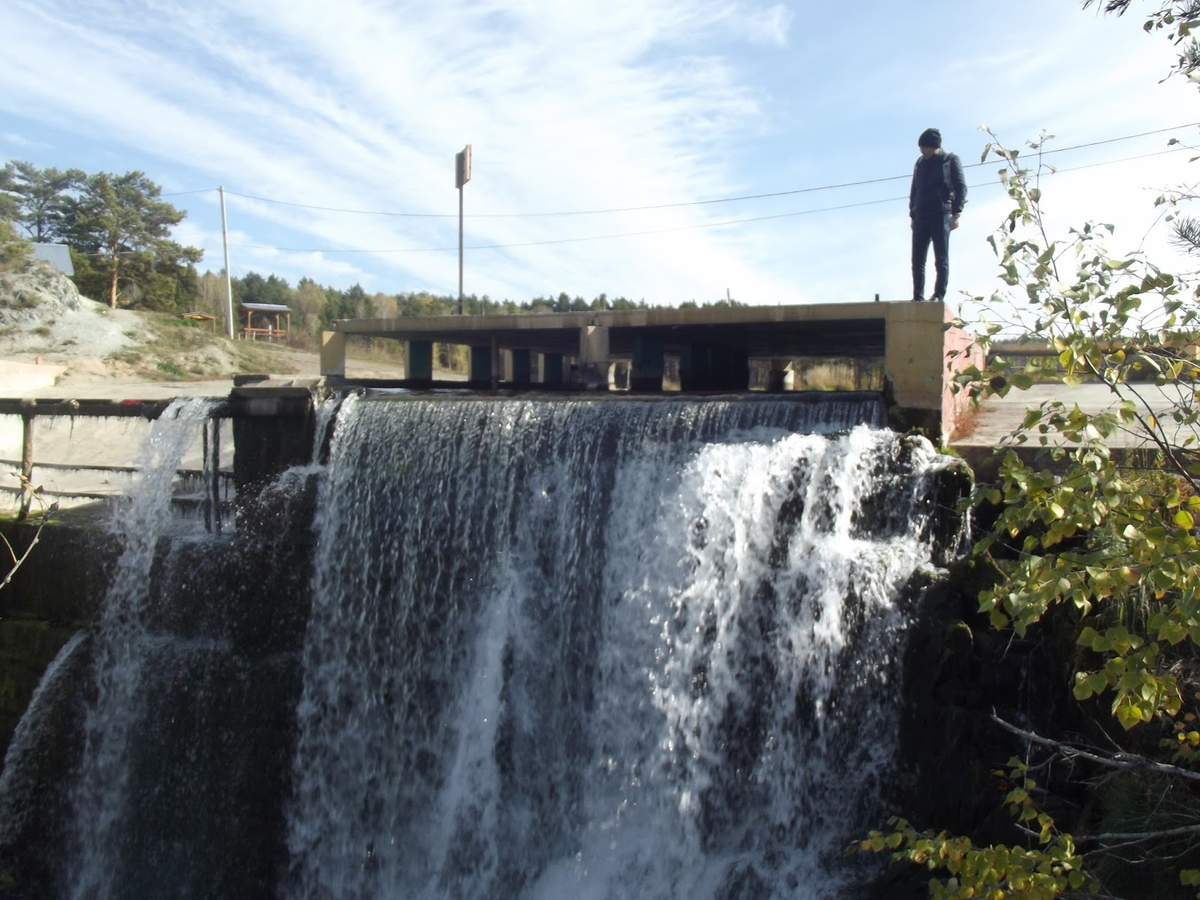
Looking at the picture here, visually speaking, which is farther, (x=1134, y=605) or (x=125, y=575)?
(x=125, y=575)

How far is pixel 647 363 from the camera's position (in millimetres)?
10359

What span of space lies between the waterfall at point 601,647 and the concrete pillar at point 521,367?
6.47m

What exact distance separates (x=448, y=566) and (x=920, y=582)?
144 inches

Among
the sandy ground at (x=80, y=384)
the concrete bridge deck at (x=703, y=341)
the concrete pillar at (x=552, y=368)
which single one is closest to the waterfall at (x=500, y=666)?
the concrete bridge deck at (x=703, y=341)

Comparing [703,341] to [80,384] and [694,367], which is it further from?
[80,384]

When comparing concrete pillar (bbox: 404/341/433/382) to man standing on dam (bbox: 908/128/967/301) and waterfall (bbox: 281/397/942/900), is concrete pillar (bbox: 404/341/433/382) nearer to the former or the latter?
waterfall (bbox: 281/397/942/900)

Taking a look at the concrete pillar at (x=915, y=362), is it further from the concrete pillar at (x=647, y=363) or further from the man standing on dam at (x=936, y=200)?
the concrete pillar at (x=647, y=363)

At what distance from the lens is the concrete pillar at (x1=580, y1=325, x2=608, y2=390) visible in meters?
9.53

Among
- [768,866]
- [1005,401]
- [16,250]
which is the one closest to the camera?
[768,866]

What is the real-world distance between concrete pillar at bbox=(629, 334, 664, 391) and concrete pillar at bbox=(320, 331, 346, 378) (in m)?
3.79

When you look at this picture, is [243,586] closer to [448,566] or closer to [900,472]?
[448,566]

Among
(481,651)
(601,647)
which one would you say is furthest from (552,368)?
(601,647)

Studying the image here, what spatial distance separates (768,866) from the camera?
563 centimetres

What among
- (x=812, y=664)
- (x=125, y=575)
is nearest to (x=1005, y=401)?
(x=812, y=664)
